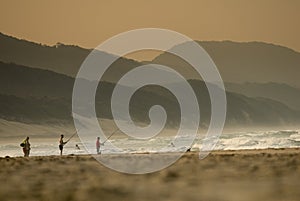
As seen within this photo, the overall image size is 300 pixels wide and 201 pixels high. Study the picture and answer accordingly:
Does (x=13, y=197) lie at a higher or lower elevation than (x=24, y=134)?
lower

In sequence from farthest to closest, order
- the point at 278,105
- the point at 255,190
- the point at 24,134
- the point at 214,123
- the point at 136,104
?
the point at 278,105 → the point at 136,104 → the point at 214,123 → the point at 24,134 → the point at 255,190

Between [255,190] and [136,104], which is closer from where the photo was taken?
[255,190]

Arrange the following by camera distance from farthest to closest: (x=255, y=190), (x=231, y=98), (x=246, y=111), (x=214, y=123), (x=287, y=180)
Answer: (x=231, y=98) → (x=246, y=111) → (x=214, y=123) → (x=287, y=180) → (x=255, y=190)

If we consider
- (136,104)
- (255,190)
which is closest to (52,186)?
(255,190)

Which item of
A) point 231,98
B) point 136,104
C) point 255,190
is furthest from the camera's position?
point 231,98

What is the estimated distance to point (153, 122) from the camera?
476ft

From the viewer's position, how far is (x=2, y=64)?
14625 centimetres

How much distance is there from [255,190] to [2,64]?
469ft

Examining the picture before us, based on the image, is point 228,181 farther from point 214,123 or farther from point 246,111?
point 246,111

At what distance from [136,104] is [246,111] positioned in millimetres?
33588

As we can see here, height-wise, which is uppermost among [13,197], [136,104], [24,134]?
[136,104]

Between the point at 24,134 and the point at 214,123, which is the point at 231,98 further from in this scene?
the point at 24,134

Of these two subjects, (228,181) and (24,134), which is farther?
(24,134)

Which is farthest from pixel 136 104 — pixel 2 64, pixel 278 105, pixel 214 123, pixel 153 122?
pixel 278 105
